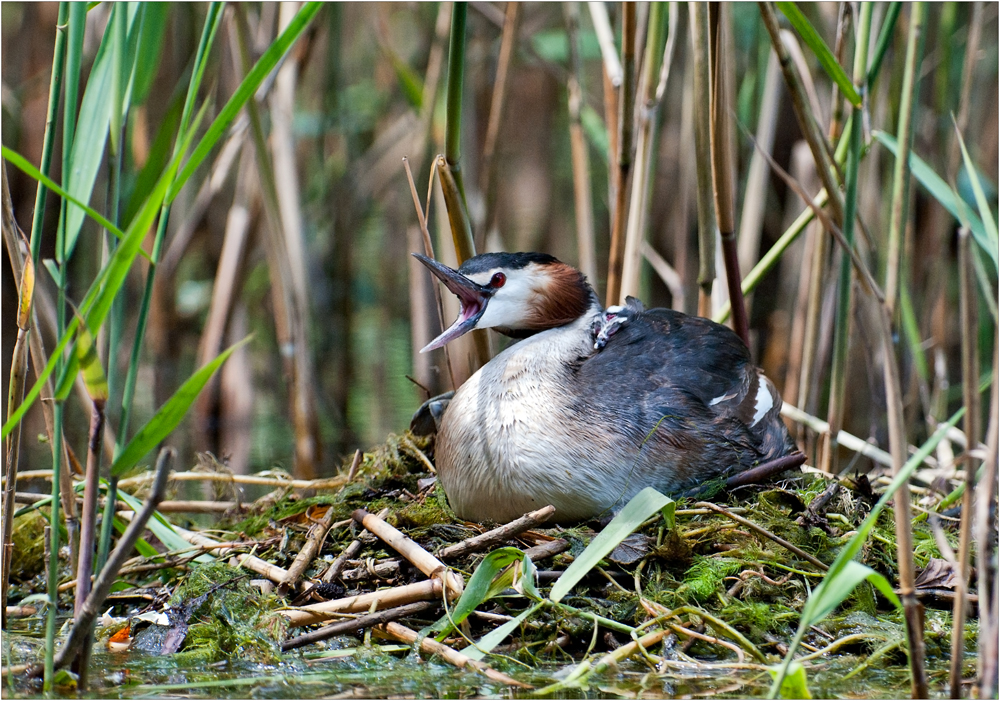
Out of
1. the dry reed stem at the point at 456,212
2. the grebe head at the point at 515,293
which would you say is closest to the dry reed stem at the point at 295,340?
the dry reed stem at the point at 456,212

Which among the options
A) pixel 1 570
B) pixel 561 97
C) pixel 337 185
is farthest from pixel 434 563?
pixel 561 97

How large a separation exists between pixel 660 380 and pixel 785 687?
1348 mm

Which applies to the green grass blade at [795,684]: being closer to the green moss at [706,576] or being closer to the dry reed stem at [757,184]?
the green moss at [706,576]

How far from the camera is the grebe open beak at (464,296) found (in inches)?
115

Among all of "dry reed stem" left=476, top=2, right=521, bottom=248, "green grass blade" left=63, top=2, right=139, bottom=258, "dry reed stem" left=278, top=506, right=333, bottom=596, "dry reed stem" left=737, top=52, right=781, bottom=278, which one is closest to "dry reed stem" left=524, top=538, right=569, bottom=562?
"dry reed stem" left=278, top=506, right=333, bottom=596

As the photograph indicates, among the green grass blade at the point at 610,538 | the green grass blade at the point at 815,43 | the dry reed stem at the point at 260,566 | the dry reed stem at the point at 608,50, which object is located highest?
the dry reed stem at the point at 608,50

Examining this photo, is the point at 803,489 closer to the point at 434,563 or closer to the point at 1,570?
the point at 434,563

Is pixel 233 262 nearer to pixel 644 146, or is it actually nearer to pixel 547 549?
pixel 644 146

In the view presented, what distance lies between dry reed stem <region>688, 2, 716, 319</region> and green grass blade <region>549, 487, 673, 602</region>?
4.76 ft

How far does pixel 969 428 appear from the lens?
1679 mm

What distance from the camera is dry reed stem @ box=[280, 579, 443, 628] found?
2.38m

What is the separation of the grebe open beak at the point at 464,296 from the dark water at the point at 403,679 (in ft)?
3.25

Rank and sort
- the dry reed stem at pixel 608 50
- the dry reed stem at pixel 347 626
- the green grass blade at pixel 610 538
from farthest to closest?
the dry reed stem at pixel 608 50 < the dry reed stem at pixel 347 626 < the green grass blade at pixel 610 538

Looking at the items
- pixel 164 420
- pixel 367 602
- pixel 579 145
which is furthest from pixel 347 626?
pixel 579 145
